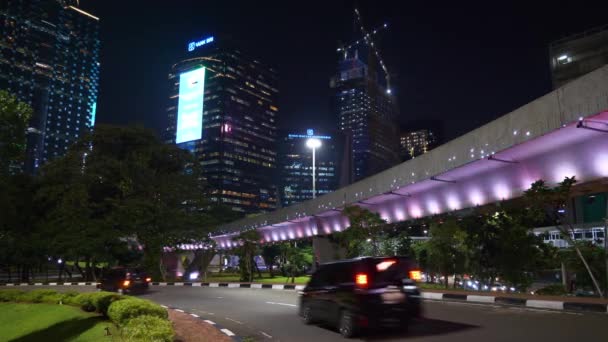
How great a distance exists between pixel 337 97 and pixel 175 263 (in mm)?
138047

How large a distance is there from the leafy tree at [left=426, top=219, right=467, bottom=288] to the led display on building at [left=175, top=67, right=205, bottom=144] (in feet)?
217

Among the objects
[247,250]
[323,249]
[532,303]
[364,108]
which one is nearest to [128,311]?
[532,303]

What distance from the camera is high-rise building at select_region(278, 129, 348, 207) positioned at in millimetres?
165875

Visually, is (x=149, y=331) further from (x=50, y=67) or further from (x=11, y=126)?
(x=50, y=67)

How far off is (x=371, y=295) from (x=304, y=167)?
163 metres

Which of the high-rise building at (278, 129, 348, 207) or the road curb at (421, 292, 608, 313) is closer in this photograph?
the road curb at (421, 292, 608, 313)

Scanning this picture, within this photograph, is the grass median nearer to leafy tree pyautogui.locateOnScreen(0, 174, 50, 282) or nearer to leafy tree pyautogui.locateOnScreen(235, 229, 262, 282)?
leafy tree pyautogui.locateOnScreen(235, 229, 262, 282)

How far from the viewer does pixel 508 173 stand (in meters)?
21.2

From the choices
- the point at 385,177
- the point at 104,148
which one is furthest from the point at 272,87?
the point at 385,177

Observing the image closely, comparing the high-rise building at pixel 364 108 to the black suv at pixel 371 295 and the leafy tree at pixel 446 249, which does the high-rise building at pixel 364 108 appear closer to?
the leafy tree at pixel 446 249

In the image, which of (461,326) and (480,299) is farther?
(480,299)

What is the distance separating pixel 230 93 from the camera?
151375mm

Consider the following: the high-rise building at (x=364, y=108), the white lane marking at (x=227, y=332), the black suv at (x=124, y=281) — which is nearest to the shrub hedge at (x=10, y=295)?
the black suv at (x=124, y=281)

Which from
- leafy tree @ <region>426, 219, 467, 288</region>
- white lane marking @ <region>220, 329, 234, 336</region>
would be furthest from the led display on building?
white lane marking @ <region>220, 329, 234, 336</region>
